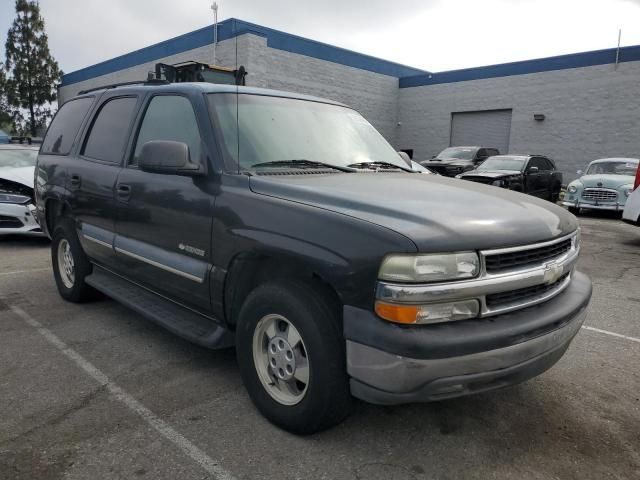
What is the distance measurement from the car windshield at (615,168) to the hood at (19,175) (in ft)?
44.3

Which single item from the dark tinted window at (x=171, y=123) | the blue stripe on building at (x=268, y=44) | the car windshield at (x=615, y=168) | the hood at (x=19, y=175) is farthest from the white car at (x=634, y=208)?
the blue stripe on building at (x=268, y=44)

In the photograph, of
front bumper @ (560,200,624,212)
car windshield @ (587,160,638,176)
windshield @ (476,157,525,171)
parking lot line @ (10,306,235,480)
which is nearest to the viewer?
parking lot line @ (10,306,235,480)

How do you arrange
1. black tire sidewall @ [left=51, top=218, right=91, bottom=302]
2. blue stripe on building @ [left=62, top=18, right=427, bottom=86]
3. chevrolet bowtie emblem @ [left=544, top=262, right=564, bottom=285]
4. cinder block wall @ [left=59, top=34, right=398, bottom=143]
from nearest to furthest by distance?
chevrolet bowtie emblem @ [left=544, top=262, right=564, bottom=285], black tire sidewall @ [left=51, top=218, right=91, bottom=302], cinder block wall @ [left=59, top=34, right=398, bottom=143], blue stripe on building @ [left=62, top=18, right=427, bottom=86]

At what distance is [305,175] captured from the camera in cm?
315

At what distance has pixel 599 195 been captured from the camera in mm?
13336

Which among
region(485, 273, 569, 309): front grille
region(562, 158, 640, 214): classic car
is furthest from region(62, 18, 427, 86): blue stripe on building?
region(485, 273, 569, 309): front grille

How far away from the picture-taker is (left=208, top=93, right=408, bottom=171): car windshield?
3.19 metres

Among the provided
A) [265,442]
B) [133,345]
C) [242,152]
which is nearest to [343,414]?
[265,442]

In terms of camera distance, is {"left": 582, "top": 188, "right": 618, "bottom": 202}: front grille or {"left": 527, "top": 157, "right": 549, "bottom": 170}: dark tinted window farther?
{"left": 527, "top": 157, "right": 549, "bottom": 170}: dark tinted window

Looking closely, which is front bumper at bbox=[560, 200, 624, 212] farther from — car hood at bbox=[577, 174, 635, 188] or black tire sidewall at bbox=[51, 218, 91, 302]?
black tire sidewall at bbox=[51, 218, 91, 302]

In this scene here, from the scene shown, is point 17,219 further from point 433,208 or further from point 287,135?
point 433,208

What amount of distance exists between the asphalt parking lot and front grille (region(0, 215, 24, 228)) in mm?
4078

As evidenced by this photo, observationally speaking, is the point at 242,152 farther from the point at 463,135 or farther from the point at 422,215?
the point at 463,135

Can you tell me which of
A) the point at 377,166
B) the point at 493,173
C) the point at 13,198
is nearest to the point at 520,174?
the point at 493,173
